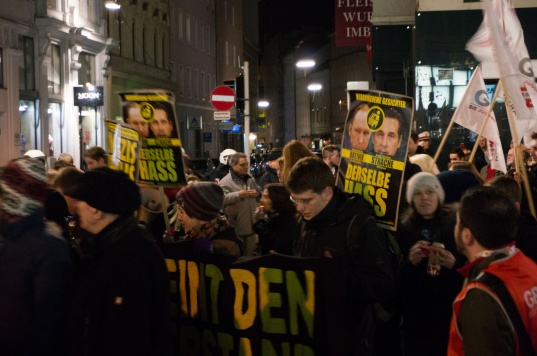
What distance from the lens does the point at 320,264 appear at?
454cm

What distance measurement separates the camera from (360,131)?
5926 millimetres

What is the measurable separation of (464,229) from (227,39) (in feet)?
230

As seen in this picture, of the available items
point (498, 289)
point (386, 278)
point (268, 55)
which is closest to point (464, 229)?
point (498, 289)

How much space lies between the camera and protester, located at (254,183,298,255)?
22.7 ft

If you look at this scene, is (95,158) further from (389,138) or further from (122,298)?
(122,298)

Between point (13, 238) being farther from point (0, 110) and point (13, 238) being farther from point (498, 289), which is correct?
point (0, 110)

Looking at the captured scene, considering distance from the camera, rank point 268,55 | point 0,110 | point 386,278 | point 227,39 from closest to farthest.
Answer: point 386,278 < point 0,110 < point 227,39 < point 268,55

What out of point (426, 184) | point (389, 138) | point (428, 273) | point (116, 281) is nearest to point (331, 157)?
point (389, 138)

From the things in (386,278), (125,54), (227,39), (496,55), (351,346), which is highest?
(227,39)

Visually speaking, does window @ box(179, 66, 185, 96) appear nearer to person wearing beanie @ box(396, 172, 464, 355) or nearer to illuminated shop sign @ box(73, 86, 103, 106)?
illuminated shop sign @ box(73, 86, 103, 106)

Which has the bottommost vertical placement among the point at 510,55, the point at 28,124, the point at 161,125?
the point at 161,125

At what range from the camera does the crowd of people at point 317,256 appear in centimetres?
314

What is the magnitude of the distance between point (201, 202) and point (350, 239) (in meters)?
1.27

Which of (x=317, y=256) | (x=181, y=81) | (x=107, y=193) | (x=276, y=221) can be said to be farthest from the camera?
(x=181, y=81)
